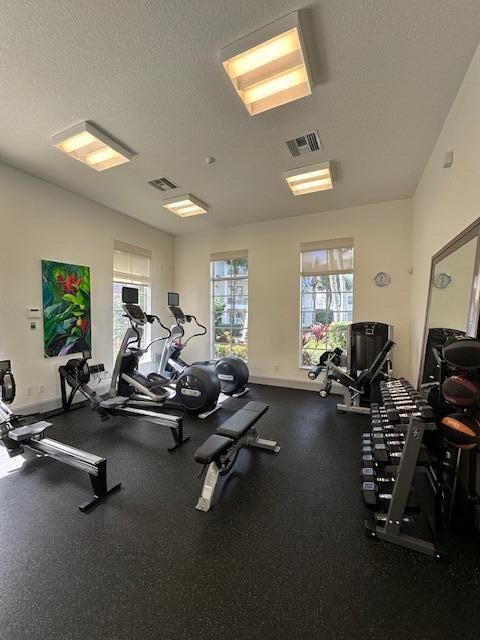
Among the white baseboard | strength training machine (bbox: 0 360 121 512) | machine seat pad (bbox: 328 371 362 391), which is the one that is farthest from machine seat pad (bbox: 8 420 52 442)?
machine seat pad (bbox: 328 371 362 391)

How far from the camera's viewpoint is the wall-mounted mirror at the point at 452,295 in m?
1.89

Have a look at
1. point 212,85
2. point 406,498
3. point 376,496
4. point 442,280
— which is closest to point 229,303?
point 442,280

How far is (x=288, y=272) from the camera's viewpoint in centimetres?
532

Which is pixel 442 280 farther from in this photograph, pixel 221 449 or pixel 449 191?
pixel 221 449

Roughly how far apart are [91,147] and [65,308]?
229 cm

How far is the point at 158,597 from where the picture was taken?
1398 mm

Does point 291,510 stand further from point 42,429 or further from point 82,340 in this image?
point 82,340

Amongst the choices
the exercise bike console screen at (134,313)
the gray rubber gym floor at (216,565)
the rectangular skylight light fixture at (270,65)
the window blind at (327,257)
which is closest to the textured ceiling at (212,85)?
the rectangular skylight light fixture at (270,65)

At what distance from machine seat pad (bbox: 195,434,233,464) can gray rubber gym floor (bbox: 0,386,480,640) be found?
16.5 inches

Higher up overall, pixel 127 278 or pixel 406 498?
pixel 127 278

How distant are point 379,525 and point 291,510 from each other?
58cm

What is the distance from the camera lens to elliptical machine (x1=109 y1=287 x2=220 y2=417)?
3.66 metres

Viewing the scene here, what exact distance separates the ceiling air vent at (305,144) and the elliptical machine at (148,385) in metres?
2.70

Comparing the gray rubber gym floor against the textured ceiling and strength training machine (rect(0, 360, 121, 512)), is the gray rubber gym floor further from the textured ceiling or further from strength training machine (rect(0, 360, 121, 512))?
the textured ceiling
